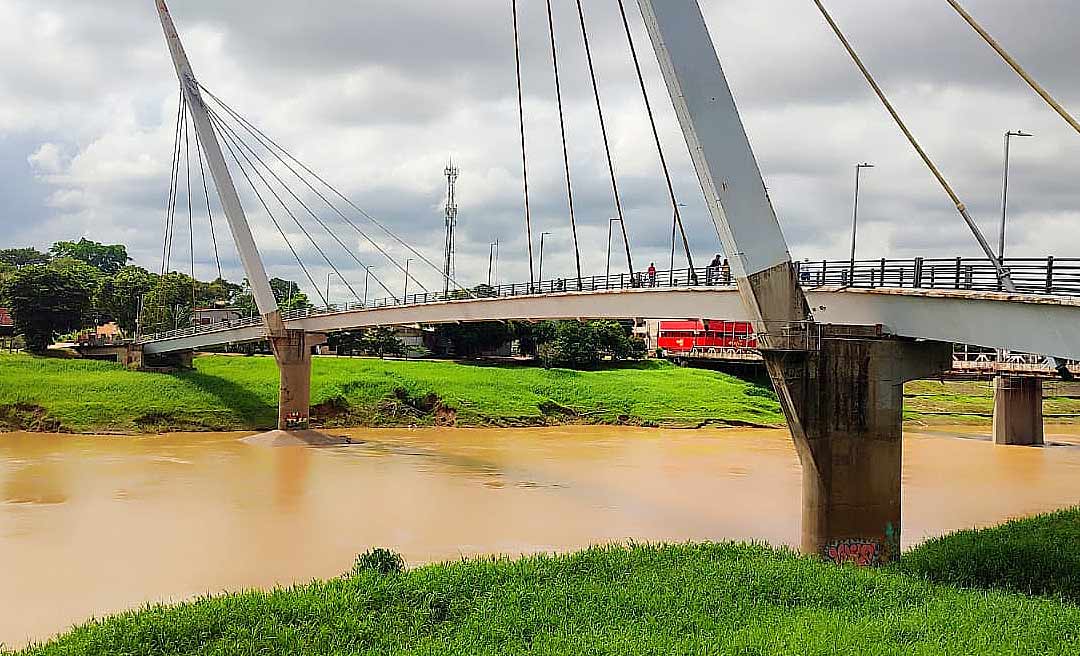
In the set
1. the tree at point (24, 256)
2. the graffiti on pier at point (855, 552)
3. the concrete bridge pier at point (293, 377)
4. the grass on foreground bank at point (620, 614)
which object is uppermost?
the tree at point (24, 256)

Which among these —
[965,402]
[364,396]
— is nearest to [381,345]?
[364,396]

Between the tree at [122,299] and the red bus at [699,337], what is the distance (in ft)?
115

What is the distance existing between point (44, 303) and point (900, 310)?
46.9 m

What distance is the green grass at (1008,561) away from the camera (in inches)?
634

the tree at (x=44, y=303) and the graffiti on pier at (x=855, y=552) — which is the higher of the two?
the tree at (x=44, y=303)

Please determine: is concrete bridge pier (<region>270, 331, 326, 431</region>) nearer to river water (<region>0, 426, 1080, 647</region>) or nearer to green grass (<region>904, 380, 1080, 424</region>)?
river water (<region>0, 426, 1080, 647</region>)

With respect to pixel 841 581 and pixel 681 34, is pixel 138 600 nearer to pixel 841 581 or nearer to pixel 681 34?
pixel 841 581

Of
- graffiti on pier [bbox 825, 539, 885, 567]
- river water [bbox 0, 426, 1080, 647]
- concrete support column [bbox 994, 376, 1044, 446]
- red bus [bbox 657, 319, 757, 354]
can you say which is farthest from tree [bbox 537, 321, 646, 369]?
graffiti on pier [bbox 825, 539, 885, 567]

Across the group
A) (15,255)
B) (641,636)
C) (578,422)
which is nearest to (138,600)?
(641,636)

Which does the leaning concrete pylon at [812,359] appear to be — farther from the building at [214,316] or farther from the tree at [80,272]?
the tree at [80,272]

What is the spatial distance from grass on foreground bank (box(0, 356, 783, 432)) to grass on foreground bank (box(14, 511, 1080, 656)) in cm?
3346

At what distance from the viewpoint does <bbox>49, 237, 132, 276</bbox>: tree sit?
118 meters

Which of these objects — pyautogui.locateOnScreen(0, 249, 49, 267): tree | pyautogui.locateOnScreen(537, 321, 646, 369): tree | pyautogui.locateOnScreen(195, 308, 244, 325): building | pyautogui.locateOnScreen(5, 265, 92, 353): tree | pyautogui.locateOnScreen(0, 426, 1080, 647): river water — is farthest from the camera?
pyautogui.locateOnScreen(0, 249, 49, 267): tree

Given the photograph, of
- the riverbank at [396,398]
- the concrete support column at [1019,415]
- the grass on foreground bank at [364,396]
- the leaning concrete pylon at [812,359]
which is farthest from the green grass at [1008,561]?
the grass on foreground bank at [364,396]
